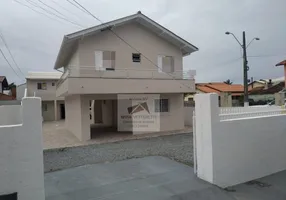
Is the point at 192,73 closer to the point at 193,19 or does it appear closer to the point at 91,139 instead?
the point at 193,19

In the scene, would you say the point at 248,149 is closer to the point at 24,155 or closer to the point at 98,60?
the point at 24,155

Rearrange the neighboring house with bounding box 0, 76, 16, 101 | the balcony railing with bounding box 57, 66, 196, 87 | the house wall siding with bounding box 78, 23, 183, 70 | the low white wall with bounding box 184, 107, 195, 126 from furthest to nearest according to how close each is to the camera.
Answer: the neighboring house with bounding box 0, 76, 16, 101
the low white wall with bounding box 184, 107, 195, 126
the house wall siding with bounding box 78, 23, 183, 70
the balcony railing with bounding box 57, 66, 196, 87

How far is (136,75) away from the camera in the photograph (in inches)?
628

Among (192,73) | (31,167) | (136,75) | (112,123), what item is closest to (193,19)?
(192,73)

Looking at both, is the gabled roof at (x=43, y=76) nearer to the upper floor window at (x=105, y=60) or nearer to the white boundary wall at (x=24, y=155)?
the upper floor window at (x=105, y=60)

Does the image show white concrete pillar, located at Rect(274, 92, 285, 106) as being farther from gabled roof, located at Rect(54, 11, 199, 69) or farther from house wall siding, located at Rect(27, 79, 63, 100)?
house wall siding, located at Rect(27, 79, 63, 100)

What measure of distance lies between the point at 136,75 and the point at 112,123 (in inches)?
302

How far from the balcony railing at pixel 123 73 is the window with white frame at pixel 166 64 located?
0.36 meters

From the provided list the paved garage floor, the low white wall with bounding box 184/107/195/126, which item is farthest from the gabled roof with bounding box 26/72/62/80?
the paved garage floor

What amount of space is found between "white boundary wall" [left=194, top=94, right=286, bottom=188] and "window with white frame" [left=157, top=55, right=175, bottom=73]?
33.3 feet

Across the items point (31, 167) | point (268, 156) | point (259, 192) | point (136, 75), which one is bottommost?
point (259, 192)

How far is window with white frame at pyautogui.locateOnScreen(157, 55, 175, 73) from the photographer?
17.1m

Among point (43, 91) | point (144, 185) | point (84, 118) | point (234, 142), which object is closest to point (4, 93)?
point (43, 91)

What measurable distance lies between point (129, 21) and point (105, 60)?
3.13 meters
